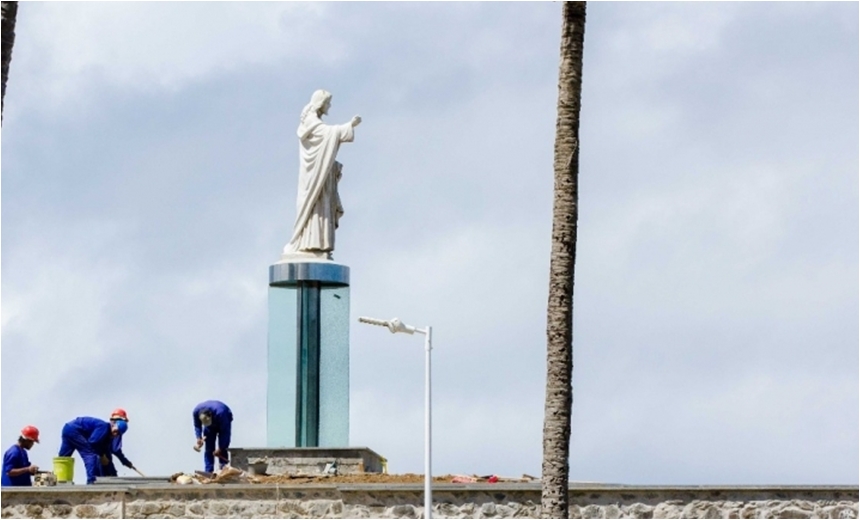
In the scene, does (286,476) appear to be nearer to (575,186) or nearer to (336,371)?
(336,371)

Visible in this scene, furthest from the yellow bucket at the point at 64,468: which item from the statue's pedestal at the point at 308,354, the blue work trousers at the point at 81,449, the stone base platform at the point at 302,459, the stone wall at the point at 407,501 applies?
the stone wall at the point at 407,501

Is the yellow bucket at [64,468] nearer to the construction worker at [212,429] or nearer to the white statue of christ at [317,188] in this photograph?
the construction worker at [212,429]

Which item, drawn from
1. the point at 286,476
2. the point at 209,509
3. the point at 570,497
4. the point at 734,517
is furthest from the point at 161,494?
the point at 734,517

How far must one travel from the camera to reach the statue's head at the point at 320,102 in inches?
1123

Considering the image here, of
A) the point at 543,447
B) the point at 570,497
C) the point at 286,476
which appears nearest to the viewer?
→ the point at 543,447

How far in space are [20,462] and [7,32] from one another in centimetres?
819

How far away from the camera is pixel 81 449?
86.5 ft

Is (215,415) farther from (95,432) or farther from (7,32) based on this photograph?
(7,32)

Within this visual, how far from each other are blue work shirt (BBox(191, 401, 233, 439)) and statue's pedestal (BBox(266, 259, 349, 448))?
4.69ft

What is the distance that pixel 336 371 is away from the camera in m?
28.3

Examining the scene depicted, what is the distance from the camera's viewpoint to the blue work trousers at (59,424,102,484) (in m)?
26.1

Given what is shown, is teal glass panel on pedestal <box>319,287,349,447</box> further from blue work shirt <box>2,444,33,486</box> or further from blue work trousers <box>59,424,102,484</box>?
blue work shirt <box>2,444,33,486</box>

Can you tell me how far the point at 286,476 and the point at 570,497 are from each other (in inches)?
185

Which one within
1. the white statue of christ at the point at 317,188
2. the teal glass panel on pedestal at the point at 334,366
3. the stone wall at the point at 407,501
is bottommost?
the stone wall at the point at 407,501
